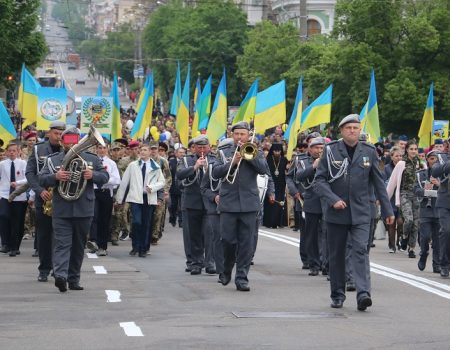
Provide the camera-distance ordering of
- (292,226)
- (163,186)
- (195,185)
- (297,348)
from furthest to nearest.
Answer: (292,226) → (163,186) → (195,185) → (297,348)

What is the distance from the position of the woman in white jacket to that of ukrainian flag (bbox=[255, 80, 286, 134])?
5.59 m

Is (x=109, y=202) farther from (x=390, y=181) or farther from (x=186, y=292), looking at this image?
(x=186, y=292)

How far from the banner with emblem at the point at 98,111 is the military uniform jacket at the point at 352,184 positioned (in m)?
14.6

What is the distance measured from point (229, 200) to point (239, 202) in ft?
0.40

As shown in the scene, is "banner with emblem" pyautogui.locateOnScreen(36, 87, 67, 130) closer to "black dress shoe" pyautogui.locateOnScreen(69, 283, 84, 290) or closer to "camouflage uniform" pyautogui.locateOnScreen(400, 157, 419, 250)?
"camouflage uniform" pyautogui.locateOnScreen(400, 157, 419, 250)

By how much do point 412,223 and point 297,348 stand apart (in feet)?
38.8

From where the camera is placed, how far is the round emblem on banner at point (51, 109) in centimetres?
2758

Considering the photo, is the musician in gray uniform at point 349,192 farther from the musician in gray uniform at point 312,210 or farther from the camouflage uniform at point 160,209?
the camouflage uniform at point 160,209

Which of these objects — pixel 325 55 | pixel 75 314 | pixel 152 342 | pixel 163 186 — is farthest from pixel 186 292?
pixel 325 55

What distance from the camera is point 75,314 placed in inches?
512

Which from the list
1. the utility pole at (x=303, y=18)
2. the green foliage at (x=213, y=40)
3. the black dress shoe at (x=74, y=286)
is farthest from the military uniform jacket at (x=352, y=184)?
the green foliage at (x=213, y=40)

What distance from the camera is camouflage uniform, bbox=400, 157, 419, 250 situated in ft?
73.4

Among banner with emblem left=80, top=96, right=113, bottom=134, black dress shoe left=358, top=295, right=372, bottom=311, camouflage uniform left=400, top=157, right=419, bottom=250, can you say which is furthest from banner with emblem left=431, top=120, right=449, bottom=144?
black dress shoe left=358, top=295, right=372, bottom=311

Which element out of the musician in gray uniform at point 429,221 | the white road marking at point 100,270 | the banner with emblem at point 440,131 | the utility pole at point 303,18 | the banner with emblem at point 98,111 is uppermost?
the utility pole at point 303,18
